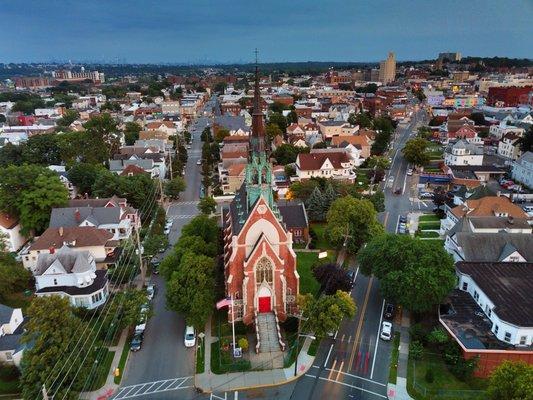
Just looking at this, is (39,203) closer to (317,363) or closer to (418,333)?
(317,363)

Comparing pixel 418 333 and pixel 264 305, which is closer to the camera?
pixel 418 333

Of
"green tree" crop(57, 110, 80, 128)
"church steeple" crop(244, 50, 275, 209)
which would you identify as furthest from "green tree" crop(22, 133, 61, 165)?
"church steeple" crop(244, 50, 275, 209)

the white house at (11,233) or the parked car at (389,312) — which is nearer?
the parked car at (389,312)

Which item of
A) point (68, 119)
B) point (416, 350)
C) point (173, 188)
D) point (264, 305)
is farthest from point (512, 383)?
point (68, 119)

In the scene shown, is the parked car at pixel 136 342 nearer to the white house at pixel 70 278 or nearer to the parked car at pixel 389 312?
the white house at pixel 70 278

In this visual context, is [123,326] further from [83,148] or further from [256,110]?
[83,148]

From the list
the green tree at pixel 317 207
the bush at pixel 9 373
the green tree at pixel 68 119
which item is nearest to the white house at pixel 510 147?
the green tree at pixel 317 207
